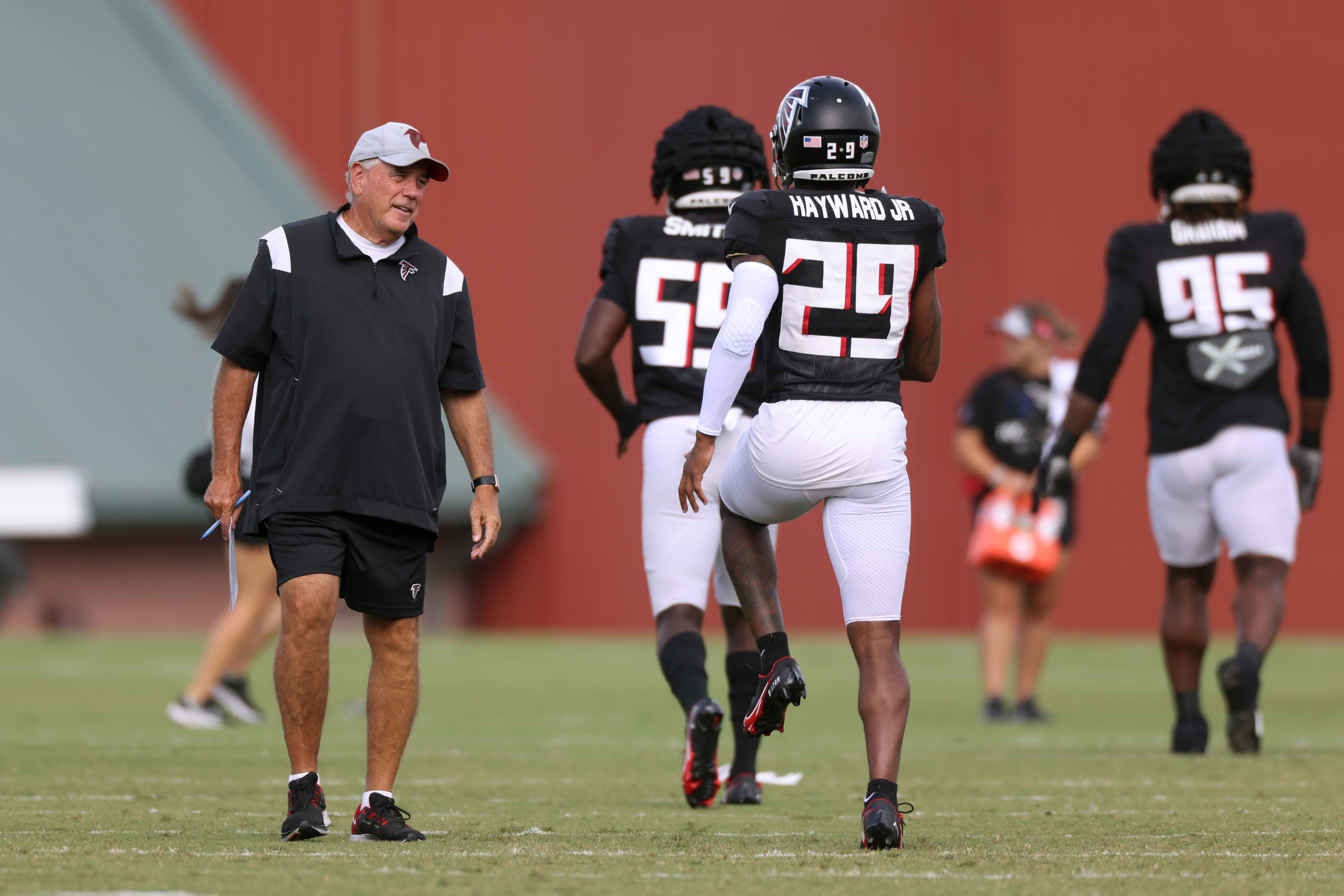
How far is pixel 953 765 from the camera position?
7.19m

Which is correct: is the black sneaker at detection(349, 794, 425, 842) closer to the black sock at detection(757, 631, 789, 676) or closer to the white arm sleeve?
the black sock at detection(757, 631, 789, 676)

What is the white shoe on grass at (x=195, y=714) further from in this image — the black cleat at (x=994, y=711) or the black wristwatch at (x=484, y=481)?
the black wristwatch at (x=484, y=481)

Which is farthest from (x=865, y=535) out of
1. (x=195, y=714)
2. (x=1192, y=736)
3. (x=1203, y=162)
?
(x=195, y=714)

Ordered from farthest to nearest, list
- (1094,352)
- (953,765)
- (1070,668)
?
1. (1070,668)
2. (1094,352)
3. (953,765)

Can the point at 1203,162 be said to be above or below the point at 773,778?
above

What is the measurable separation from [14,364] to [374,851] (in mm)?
14932

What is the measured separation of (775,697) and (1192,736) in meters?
3.43

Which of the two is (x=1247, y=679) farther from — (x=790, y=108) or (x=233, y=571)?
(x=233, y=571)

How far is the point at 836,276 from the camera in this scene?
4.87 m

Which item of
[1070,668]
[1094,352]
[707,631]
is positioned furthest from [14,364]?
[1094,352]

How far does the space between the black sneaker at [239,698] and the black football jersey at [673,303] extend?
12.1 ft

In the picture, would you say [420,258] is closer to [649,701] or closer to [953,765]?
[953,765]

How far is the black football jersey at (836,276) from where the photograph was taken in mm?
4855

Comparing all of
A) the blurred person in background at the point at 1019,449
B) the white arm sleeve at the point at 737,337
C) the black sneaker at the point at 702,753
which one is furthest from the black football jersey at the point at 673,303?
the blurred person in background at the point at 1019,449
